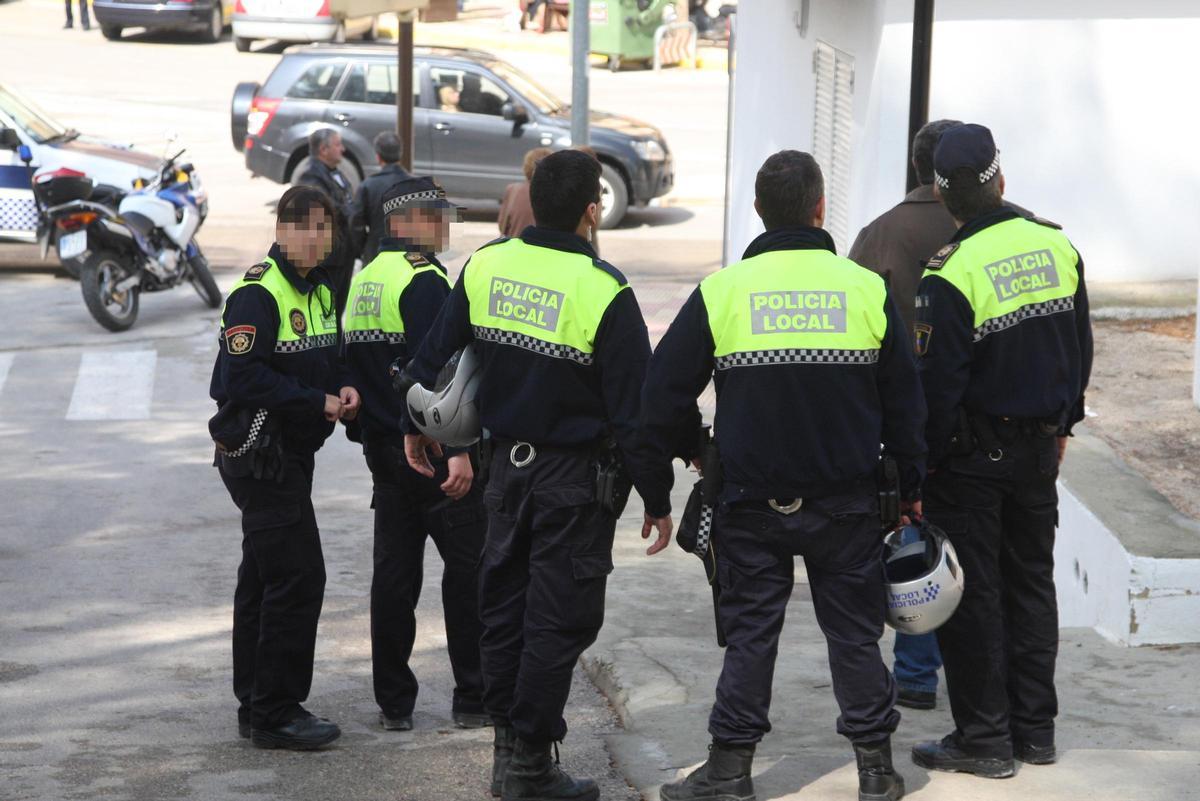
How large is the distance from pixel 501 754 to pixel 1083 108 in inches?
330

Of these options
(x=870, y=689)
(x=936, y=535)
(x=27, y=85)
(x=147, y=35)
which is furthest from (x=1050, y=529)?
(x=147, y=35)

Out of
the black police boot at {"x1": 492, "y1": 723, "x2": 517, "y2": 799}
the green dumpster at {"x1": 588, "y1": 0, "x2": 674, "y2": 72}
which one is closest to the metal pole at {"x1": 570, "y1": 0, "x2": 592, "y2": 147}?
the black police boot at {"x1": 492, "y1": 723, "x2": 517, "y2": 799}

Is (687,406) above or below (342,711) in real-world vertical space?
above

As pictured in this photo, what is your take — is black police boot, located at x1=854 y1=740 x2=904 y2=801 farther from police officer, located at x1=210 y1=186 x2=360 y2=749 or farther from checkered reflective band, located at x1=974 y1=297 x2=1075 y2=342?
police officer, located at x1=210 y1=186 x2=360 y2=749

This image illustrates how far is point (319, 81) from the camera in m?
19.0

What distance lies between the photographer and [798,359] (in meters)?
4.17

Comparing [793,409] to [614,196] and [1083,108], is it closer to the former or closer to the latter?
[1083,108]

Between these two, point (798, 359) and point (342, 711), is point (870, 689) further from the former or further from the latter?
point (342, 711)

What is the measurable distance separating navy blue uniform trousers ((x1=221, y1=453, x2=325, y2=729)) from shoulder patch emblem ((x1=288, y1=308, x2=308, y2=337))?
15.9 inches

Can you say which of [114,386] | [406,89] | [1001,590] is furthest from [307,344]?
[406,89]

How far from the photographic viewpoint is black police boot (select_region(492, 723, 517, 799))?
4746mm

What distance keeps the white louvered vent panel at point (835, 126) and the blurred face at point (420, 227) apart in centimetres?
682

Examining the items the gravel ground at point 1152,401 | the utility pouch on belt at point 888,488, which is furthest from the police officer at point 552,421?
the gravel ground at point 1152,401

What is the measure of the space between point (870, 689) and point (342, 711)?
2302 millimetres
